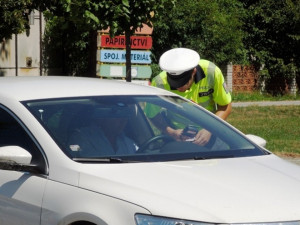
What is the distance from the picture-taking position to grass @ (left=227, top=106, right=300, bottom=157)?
16672 millimetres

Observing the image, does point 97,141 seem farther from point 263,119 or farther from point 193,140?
point 263,119

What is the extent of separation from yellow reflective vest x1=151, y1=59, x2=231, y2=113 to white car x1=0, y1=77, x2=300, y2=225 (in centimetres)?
153

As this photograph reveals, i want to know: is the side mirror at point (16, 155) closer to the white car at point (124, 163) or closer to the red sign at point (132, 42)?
the white car at point (124, 163)

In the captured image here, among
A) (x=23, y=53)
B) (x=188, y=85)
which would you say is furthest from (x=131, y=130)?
(x=23, y=53)

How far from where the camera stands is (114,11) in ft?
42.4

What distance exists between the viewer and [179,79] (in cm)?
786

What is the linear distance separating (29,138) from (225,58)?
2770 centimetres

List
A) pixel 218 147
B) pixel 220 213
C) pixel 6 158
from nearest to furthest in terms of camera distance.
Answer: pixel 220 213
pixel 6 158
pixel 218 147

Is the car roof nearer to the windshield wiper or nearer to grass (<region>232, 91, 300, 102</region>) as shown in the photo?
the windshield wiper

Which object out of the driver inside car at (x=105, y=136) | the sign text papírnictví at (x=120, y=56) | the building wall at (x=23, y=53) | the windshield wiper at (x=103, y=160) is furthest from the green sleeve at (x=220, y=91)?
the building wall at (x=23, y=53)

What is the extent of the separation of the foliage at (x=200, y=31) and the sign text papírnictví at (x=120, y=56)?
11870mm

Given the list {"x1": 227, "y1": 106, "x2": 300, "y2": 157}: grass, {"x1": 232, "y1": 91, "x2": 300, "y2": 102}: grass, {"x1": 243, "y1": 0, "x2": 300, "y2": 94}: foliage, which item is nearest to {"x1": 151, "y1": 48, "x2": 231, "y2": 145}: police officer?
{"x1": 227, "y1": 106, "x2": 300, "y2": 157}: grass

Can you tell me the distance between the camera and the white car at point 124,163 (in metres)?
4.68

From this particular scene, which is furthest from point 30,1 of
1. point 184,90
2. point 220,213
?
point 220,213
